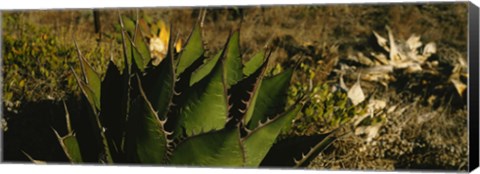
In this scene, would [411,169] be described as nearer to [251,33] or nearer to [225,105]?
[251,33]

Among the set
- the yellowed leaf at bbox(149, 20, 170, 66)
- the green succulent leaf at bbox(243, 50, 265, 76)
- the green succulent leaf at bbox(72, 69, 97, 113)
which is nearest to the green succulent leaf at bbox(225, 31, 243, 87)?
the green succulent leaf at bbox(243, 50, 265, 76)

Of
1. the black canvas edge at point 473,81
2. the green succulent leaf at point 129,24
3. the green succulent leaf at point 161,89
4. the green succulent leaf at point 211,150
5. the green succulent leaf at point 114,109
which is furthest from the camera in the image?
the green succulent leaf at point 129,24

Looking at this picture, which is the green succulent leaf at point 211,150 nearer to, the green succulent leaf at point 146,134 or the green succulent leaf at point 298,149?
the green succulent leaf at point 146,134

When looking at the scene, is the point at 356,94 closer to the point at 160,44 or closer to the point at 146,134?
the point at 160,44

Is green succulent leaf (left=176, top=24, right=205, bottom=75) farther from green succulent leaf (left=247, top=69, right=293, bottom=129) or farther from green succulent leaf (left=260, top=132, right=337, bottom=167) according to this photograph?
green succulent leaf (left=260, top=132, right=337, bottom=167)

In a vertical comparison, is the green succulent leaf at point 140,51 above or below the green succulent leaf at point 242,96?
above

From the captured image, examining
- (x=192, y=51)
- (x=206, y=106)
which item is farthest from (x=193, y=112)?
(x=192, y=51)

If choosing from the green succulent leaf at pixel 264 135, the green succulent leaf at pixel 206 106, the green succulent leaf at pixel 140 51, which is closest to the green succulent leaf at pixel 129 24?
the green succulent leaf at pixel 140 51
